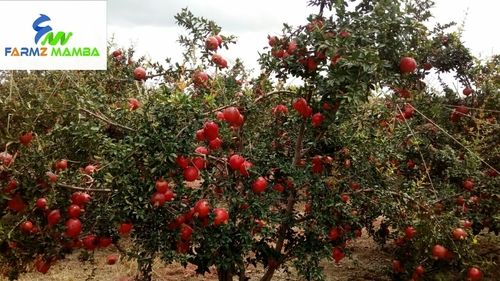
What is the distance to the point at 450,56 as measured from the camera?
589 cm

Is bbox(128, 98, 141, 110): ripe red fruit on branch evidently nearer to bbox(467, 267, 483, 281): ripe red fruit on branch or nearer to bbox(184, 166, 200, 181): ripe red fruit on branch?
bbox(184, 166, 200, 181): ripe red fruit on branch

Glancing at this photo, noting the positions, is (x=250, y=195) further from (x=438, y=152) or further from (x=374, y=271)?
(x=374, y=271)

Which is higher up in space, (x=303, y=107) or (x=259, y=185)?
(x=303, y=107)

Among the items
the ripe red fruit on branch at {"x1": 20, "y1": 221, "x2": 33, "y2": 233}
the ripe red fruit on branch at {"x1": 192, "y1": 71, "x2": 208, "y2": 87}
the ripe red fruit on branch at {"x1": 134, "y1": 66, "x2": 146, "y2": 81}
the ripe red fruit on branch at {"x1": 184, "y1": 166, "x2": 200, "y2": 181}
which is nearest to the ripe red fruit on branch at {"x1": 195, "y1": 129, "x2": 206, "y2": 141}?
the ripe red fruit on branch at {"x1": 184, "y1": 166, "x2": 200, "y2": 181}

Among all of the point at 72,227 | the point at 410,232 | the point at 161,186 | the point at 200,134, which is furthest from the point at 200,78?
the point at 410,232

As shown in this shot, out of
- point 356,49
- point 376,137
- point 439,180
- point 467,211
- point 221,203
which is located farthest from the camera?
point 439,180

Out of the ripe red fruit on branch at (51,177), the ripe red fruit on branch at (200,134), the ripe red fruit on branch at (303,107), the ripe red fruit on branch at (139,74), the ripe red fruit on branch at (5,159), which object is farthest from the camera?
the ripe red fruit on branch at (139,74)

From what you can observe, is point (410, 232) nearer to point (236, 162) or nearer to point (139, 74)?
point (236, 162)

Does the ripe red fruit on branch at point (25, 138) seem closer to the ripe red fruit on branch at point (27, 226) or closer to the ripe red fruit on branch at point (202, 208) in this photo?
the ripe red fruit on branch at point (27, 226)

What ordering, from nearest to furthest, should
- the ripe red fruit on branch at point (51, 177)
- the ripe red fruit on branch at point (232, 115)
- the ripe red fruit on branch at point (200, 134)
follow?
the ripe red fruit on branch at point (51, 177) < the ripe red fruit on branch at point (200, 134) < the ripe red fruit on branch at point (232, 115)

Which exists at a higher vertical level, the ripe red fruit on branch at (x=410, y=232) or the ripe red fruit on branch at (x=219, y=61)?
the ripe red fruit on branch at (x=219, y=61)

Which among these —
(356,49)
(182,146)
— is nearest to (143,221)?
(182,146)

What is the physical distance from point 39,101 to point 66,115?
21 centimetres

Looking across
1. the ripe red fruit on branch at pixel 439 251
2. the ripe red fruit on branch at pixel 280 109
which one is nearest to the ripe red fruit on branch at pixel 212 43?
the ripe red fruit on branch at pixel 280 109
